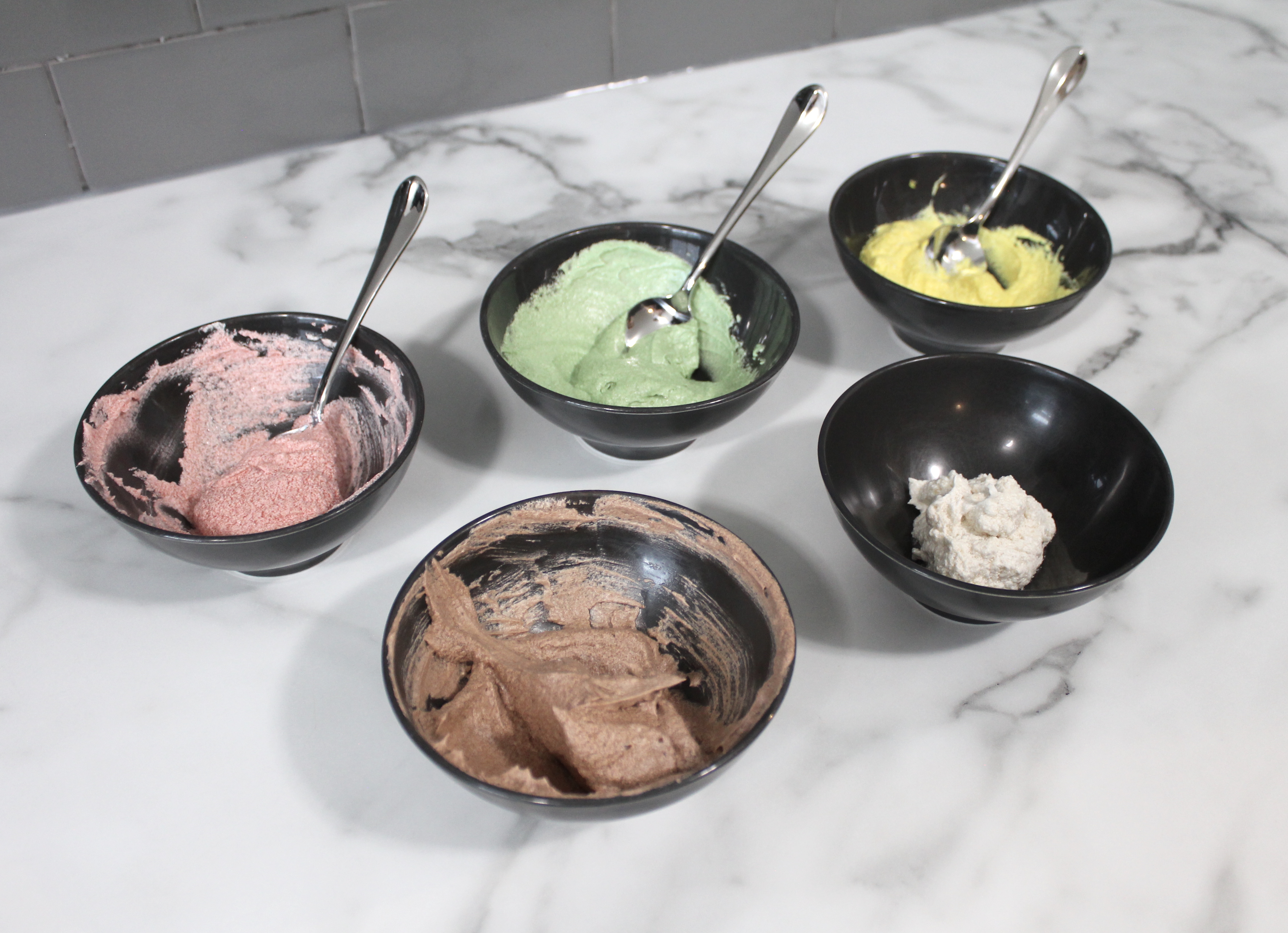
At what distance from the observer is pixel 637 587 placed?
0.93 metres

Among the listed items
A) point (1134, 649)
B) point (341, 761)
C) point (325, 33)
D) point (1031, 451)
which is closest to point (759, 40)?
point (325, 33)

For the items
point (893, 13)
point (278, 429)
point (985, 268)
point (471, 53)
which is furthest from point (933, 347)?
point (893, 13)

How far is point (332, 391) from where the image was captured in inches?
42.9

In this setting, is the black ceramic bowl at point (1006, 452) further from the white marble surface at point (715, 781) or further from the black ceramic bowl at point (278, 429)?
the black ceramic bowl at point (278, 429)

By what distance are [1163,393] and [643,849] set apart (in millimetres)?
884

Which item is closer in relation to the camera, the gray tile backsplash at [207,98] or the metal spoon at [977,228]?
the metal spoon at [977,228]

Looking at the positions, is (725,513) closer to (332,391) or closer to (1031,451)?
(1031,451)

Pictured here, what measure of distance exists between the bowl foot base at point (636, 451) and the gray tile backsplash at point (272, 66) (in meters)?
0.81

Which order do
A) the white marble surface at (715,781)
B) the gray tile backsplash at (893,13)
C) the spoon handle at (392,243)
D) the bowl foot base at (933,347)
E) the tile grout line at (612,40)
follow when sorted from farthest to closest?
the gray tile backsplash at (893,13) < the tile grout line at (612,40) < the bowl foot base at (933,347) < the spoon handle at (392,243) < the white marble surface at (715,781)

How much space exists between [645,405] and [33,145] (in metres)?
0.99

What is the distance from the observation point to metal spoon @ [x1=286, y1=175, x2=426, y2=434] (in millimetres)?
1029

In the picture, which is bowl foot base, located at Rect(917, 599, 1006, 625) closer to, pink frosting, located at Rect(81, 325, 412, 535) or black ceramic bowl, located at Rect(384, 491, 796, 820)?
black ceramic bowl, located at Rect(384, 491, 796, 820)

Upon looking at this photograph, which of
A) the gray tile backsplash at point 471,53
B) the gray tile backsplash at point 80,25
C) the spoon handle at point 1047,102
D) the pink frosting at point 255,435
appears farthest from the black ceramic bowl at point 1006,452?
the gray tile backsplash at point 80,25

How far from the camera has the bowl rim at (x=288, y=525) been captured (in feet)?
2.75
